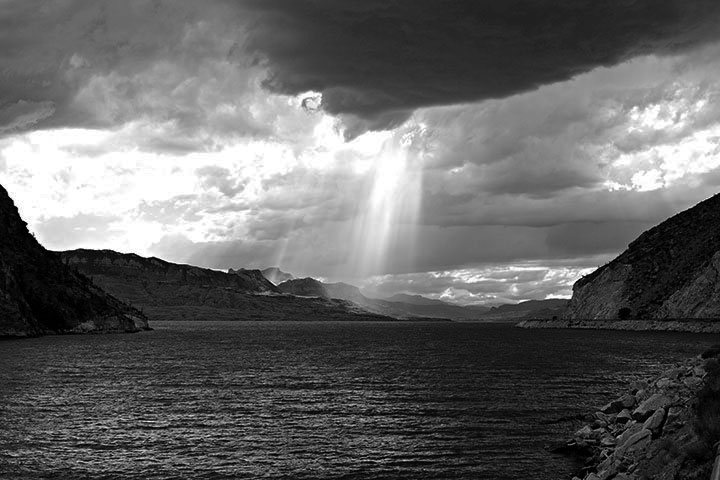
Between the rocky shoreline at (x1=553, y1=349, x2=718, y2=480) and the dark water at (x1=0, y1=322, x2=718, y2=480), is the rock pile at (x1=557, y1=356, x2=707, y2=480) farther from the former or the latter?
the dark water at (x1=0, y1=322, x2=718, y2=480)

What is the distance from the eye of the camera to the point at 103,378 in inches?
3226

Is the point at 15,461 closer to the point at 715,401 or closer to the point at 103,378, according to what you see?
the point at 715,401

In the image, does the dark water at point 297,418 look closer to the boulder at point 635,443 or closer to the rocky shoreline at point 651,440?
the rocky shoreline at point 651,440

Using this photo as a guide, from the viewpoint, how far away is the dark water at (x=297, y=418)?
36.6 metres

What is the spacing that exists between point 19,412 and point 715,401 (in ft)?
175

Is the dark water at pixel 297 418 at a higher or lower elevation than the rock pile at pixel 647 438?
lower

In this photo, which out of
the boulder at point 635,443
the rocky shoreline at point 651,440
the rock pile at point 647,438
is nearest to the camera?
the rocky shoreline at point 651,440

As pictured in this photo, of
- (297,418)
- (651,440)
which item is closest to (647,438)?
(651,440)

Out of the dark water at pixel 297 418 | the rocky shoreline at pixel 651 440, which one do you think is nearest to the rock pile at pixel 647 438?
the rocky shoreline at pixel 651 440

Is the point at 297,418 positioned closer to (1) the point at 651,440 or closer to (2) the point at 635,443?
(2) the point at 635,443

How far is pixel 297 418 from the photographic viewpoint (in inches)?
2008

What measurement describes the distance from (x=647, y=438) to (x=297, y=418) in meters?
29.5

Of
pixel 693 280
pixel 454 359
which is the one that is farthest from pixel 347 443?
pixel 693 280

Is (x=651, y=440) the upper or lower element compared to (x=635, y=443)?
upper
